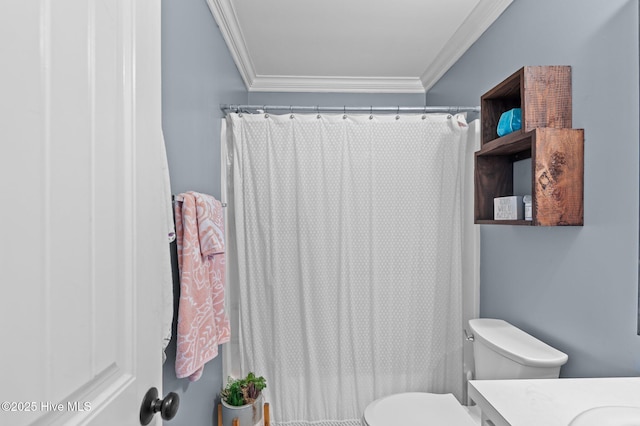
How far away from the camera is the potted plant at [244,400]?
186 cm

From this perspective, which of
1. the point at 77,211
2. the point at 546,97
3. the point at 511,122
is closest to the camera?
the point at 77,211

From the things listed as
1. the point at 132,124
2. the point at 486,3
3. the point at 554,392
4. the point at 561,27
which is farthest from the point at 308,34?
the point at 554,392

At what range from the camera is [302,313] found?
218 centimetres

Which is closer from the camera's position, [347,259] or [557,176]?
[557,176]

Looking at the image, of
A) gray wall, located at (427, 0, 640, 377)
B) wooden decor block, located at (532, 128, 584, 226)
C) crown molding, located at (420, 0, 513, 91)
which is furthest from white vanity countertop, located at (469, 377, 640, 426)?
crown molding, located at (420, 0, 513, 91)

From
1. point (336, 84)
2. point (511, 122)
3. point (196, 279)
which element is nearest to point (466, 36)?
point (511, 122)

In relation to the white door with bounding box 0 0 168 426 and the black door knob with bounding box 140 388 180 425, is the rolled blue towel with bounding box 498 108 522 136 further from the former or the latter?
the black door knob with bounding box 140 388 180 425

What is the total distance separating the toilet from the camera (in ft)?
4.46

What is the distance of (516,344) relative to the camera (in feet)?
4.87

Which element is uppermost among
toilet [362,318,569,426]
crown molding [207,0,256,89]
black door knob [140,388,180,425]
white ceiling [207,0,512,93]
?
white ceiling [207,0,512,93]

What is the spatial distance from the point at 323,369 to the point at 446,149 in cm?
146

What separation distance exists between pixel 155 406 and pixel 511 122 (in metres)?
1.55

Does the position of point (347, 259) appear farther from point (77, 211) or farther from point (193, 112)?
point (77, 211)

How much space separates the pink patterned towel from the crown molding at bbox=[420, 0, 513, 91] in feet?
5.58
